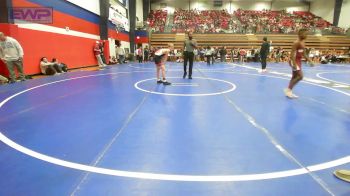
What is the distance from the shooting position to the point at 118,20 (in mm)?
22734

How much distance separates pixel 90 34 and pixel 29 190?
1691 centimetres

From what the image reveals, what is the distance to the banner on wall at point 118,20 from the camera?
20.9 metres

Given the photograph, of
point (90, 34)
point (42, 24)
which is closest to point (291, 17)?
point (90, 34)

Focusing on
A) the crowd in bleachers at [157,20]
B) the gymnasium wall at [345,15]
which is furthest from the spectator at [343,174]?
the gymnasium wall at [345,15]

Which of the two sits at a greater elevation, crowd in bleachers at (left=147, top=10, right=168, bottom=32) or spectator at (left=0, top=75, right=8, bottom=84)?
crowd in bleachers at (left=147, top=10, right=168, bottom=32)

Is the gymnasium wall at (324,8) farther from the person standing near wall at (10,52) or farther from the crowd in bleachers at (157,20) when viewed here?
the person standing near wall at (10,52)

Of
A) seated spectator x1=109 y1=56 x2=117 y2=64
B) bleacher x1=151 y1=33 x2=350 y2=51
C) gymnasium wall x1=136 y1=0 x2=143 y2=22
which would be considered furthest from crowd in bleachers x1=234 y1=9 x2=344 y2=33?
seated spectator x1=109 y1=56 x2=117 y2=64

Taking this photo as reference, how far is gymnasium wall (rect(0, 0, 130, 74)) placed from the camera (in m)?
11.3

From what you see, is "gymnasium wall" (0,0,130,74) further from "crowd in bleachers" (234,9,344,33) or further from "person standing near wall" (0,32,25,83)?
"crowd in bleachers" (234,9,344,33)

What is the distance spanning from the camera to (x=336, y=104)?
6348mm

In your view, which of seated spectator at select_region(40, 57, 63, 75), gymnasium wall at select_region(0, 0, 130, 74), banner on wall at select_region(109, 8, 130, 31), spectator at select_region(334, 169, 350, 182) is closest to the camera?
spectator at select_region(334, 169, 350, 182)

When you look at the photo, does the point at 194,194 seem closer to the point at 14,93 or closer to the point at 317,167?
the point at 317,167

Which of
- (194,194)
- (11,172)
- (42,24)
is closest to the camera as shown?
(194,194)

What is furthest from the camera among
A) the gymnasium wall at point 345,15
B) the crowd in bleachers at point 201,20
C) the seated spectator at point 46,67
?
the crowd in bleachers at point 201,20
